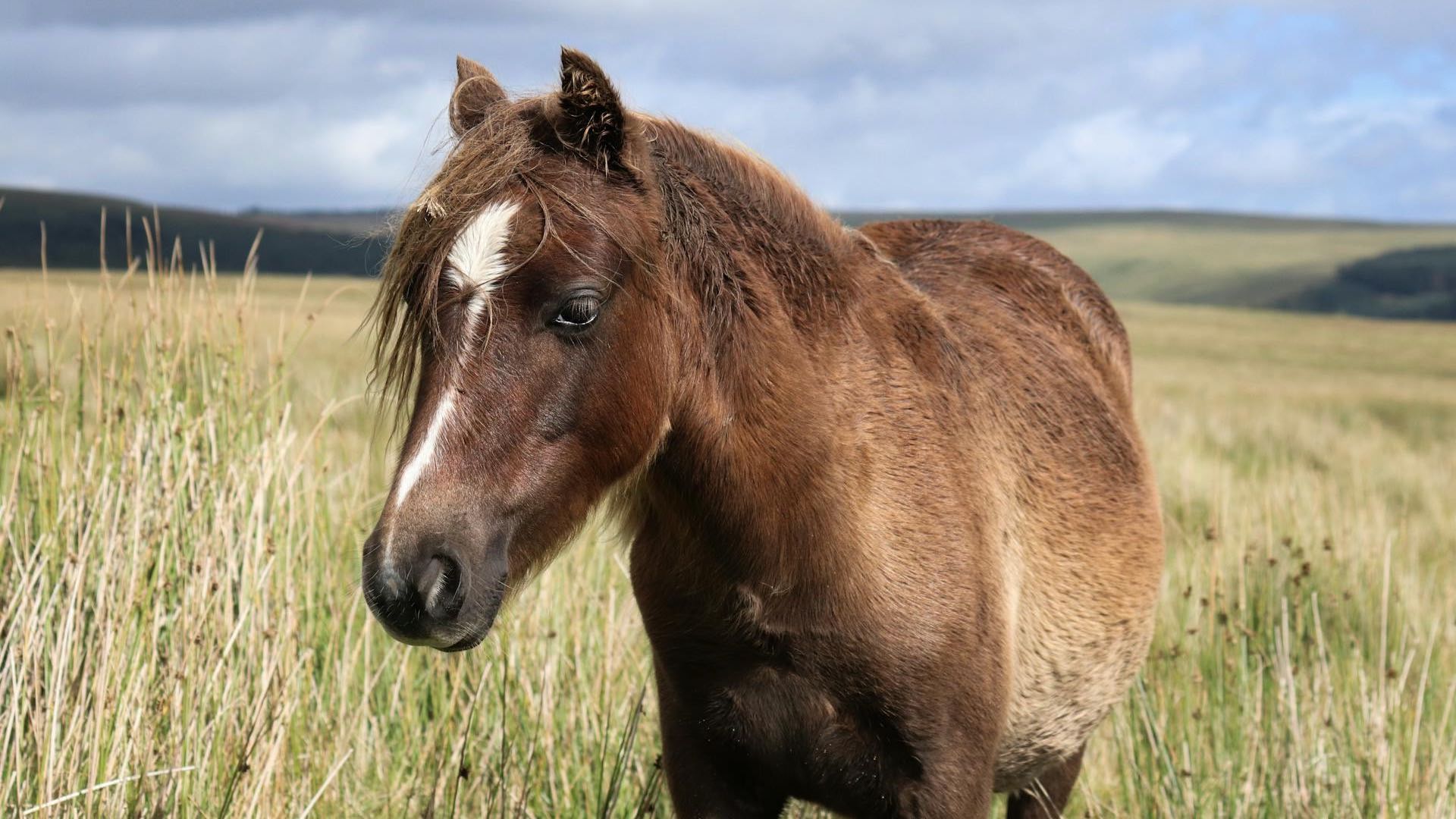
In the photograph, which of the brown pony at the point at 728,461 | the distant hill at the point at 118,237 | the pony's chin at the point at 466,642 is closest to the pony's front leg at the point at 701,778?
the brown pony at the point at 728,461

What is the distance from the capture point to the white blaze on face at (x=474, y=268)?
101 inches

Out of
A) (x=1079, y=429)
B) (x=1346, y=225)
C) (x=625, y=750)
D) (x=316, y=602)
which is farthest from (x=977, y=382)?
(x=1346, y=225)

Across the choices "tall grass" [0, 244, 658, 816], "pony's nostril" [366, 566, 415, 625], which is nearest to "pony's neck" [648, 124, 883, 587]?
"pony's nostril" [366, 566, 415, 625]

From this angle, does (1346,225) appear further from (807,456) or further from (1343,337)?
(807,456)

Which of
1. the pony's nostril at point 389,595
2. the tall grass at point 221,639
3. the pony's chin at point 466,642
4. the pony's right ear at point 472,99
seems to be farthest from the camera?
the tall grass at point 221,639

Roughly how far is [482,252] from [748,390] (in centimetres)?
72

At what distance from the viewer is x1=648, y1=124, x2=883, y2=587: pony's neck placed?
115 inches

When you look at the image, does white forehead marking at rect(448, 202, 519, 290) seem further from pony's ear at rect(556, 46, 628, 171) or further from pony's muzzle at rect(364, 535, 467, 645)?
pony's muzzle at rect(364, 535, 467, 645)

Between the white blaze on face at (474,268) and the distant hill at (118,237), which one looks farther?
the distant hill at (118,237)

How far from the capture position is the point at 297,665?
3.93m

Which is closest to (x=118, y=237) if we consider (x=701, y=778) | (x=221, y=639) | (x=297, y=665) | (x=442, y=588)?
(x=221, y=639)

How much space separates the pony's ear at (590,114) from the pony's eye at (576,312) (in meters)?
0.35

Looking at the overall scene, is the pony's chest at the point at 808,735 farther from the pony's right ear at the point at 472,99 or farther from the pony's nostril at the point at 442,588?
the pony's right ear at the point at 472,99

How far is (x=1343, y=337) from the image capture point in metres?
57.9
